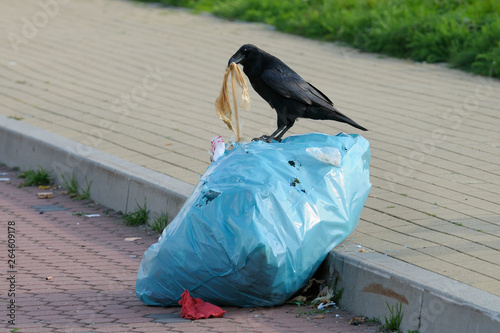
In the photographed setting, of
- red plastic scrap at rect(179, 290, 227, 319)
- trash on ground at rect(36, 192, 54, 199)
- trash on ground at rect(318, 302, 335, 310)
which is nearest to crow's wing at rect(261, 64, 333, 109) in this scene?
trash on ground at rect(318, 302, 335, 310)

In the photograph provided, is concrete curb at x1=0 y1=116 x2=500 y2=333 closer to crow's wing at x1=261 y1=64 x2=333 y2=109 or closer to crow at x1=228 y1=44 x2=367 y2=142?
crow at x1=228 y1=44 x2=367 y2=142

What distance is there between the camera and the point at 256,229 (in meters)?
3.97

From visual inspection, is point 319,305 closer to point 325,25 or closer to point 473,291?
point 473,291

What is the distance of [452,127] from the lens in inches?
296

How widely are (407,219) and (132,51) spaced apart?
7.16 metres

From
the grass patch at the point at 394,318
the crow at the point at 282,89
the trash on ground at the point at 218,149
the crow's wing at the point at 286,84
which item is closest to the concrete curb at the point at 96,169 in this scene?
the trash on ground at the point at 218,149

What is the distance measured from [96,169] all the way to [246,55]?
197cm

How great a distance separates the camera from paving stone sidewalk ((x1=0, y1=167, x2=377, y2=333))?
4105 mm

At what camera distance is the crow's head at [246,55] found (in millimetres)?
5199

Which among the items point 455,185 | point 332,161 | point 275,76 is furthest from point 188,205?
point 455,185

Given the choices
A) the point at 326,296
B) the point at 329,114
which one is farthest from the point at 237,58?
the point at 326,296

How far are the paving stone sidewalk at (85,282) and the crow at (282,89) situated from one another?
1.32 meters

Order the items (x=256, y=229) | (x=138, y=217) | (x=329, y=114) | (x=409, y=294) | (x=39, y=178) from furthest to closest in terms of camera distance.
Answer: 1. (x=39, y=178)
2. (x=138, y=217)
3. (x=329, y=114)
4. (x=256, y=229)
5. (x=409, y=294)

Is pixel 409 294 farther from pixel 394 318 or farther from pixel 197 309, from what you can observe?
pixel 197 309
